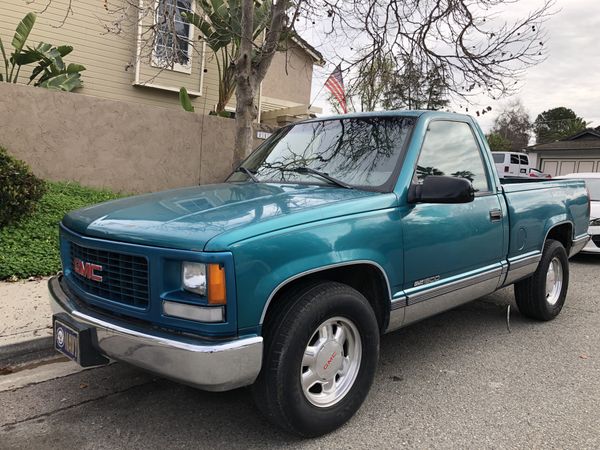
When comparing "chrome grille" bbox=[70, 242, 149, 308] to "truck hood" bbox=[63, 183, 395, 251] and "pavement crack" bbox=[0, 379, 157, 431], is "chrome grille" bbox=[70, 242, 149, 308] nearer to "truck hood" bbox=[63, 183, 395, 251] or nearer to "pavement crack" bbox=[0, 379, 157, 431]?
"truck hood" bbox=[63, 183, 395, 251]

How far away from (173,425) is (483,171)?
3073 millimetres

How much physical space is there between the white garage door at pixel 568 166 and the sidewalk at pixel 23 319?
110ft

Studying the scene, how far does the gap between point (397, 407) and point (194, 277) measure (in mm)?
1732

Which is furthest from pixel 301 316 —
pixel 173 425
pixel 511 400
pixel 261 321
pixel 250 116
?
pixel 250 116

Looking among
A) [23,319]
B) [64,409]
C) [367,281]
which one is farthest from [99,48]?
[367,281]

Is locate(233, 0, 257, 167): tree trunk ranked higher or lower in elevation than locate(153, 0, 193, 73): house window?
lower

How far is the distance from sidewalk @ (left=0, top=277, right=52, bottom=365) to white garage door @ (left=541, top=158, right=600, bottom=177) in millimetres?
33561

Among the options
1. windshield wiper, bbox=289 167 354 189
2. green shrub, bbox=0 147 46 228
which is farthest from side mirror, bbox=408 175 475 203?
green shrub, bbox=0 147 46 228

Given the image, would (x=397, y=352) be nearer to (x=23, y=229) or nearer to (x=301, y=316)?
(x=301, y=316)

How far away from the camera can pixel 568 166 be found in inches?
1294

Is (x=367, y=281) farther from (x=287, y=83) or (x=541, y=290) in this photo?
(x=287, y=83)

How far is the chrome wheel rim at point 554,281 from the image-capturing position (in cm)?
514

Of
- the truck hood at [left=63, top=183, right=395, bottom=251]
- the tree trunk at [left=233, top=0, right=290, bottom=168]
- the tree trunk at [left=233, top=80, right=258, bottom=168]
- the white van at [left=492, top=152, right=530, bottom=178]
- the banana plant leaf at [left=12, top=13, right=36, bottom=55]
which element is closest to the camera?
the truck hood at [left=63, top=183, right=395, bottom=251]

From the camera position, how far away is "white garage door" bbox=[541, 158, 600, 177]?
31.6 metres
